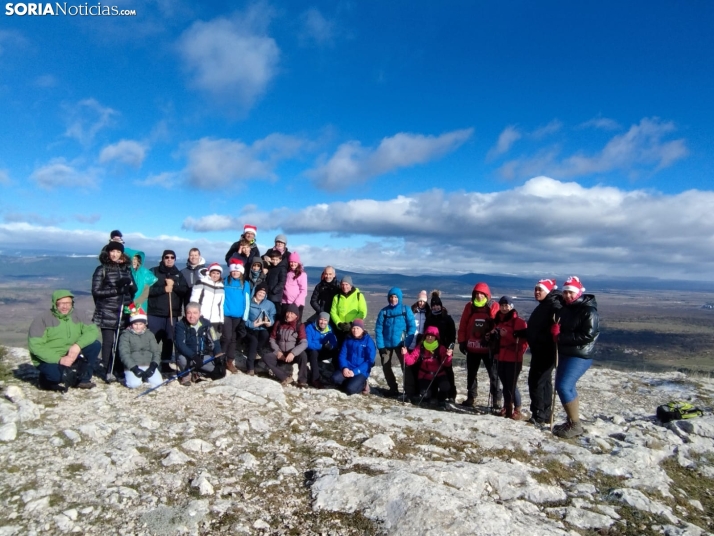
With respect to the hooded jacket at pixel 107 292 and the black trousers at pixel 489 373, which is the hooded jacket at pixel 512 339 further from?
the hooded jacket at pixel 107 292

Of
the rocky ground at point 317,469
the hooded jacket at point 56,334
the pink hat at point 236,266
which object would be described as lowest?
the rocky ground at point 317,469

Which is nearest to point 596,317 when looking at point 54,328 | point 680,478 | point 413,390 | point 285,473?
point 680,478

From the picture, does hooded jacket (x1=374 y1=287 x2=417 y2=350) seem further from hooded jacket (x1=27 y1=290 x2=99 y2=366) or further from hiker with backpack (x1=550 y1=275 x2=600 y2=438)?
hooded jacket (x1=27 y1=290 x2=99 y2=366)

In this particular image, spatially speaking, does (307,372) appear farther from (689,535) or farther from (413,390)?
(689,535)

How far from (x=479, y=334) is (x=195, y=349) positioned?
264 inches

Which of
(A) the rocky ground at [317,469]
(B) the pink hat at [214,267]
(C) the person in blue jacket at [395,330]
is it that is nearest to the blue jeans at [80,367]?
(A) the rocky ground at [317,469]

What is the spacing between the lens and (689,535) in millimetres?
4484

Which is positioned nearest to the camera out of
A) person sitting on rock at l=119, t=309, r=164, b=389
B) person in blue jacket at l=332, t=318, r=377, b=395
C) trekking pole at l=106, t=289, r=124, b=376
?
person sitting on rock at l=119, t=309, r=164, b=389

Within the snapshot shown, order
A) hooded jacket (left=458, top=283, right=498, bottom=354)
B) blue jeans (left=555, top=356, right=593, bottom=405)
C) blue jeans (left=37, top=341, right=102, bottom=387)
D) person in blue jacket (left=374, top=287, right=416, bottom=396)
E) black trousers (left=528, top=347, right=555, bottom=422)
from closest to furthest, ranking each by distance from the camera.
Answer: blue jeans (left=555, top=356, right=593, bottom=405)
blue jeans (left=37, top=341, right=102, bottom=387)
black trousers (left=528, top=347, right=555, bottom=422)
hooded jacket (left=458, top=283, right=498, bottom=354)
person in blue jacket (left=374, top=287, right=416, bottom=396)

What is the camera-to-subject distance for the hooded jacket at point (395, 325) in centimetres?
1039

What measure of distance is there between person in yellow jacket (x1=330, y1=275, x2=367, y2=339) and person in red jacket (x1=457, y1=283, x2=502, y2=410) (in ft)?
8.98

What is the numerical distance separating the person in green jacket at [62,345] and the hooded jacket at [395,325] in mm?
6579

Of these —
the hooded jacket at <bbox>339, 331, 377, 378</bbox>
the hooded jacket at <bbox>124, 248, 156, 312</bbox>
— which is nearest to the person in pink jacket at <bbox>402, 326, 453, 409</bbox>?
the hooded jacket at <bbox>339, 331, 377, 378</bbox>

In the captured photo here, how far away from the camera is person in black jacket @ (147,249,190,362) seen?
391 inches
